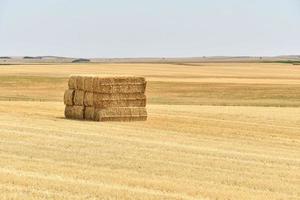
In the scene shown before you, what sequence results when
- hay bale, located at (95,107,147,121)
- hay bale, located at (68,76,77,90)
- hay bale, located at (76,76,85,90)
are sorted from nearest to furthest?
hay bale, located at (95,107,147,121)
hay bale, located at (76,76,85,90)
hay bale, located at (68,76,77,90)

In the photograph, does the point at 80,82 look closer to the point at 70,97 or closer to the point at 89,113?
the point at 70,97

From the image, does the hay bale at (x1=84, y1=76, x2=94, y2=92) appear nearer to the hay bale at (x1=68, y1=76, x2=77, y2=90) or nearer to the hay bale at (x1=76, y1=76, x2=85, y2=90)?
the hay bale at (x1=76, y1=76, x2=85, y2=90)

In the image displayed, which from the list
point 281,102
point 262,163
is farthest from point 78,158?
point 281,102

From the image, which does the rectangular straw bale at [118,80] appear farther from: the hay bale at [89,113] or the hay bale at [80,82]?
the hay bale at [89,113]

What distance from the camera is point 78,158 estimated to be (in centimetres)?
1355

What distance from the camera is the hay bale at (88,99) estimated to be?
21578mm

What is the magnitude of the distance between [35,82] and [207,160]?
127 ft

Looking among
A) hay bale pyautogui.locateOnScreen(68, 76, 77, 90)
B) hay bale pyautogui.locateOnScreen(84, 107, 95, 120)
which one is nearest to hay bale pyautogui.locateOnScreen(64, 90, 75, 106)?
hay bale pyautogui.locateOnScreen(68, 76, 77, 90)

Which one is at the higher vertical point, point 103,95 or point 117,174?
point 103,95

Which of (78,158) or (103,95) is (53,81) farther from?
(78,158)

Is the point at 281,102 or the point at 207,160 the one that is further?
the point at 281,102

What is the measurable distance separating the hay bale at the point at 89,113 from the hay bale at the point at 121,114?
0.59 feet

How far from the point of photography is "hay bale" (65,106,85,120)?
22.1m

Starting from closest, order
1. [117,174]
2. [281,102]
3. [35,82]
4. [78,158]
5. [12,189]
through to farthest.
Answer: [12,189]
[117,174]
[78,158]
[281,102]
[35,82]
